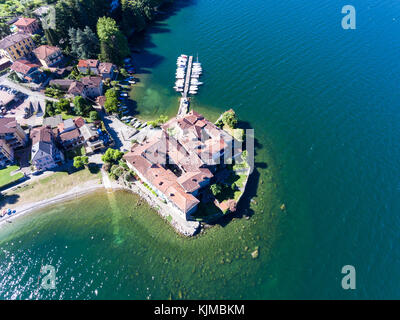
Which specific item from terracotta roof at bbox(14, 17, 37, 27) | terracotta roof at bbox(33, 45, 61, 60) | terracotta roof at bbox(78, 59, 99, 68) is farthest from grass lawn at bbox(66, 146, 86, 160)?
terracotta roof at bbox(14, 17, 37, 27)

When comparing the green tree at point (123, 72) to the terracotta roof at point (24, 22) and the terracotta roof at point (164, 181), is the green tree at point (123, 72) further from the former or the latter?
the terracotta roof at point (164, 181)

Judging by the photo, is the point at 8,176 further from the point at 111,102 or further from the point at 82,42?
the point at 82,42

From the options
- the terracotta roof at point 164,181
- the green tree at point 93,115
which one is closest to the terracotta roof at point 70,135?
the green tree at point 93,115

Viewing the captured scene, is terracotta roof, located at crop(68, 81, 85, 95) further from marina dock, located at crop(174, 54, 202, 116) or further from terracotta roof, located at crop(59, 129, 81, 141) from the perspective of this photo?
marina dock, located at crop(174, 54, 202, 116)

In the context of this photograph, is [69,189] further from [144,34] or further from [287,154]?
[144,34]
